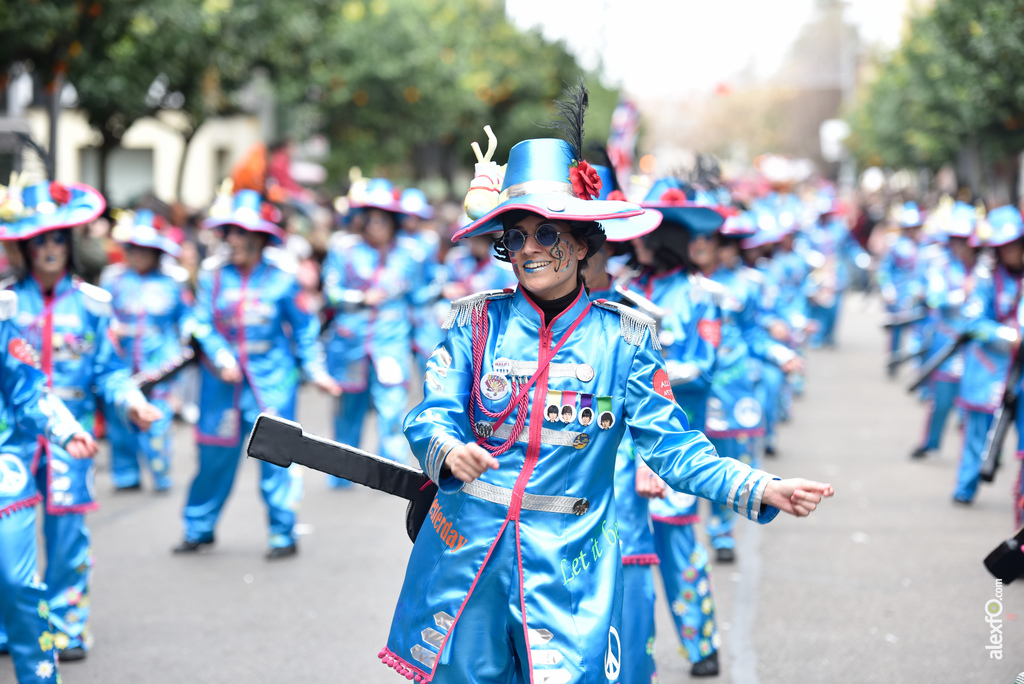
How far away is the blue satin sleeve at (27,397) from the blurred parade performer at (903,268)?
12.4 meters

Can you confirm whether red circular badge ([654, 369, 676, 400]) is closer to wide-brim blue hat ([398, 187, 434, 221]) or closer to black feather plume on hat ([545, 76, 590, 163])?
black feather plume on hat ([545, 76, 590, 163])

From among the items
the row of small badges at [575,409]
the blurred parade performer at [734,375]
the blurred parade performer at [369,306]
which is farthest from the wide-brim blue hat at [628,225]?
the blurred parade performer at [369,306]

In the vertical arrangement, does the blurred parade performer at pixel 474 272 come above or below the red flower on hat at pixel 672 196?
below

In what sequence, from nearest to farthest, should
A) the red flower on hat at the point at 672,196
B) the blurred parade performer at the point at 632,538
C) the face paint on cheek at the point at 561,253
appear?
the face paint on cheek at the point at 561,253 → the blurred parade performer at the point at 632,538 → the red flower on hat at the point at 672,196

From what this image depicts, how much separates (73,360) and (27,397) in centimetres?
87

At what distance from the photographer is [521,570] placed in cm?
344

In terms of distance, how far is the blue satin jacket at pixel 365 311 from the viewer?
988 centimetres

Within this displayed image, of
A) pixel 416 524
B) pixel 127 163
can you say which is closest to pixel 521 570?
pixel 416 524

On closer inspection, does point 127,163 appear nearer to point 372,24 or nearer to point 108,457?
point 372,24

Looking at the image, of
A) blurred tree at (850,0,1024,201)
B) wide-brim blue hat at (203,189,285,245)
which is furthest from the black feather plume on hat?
blurred tree at (850,0,1024,201)

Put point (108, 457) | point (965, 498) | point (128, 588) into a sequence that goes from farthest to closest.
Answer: point (108, 457) < point (965, 498) < point (128, 588)

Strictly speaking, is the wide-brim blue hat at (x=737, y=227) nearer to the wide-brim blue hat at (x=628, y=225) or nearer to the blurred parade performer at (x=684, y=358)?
the blurred parade performer at (x=684, y=358)

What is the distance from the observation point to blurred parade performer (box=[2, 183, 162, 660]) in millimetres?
5551

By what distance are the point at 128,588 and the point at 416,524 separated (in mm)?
3732
